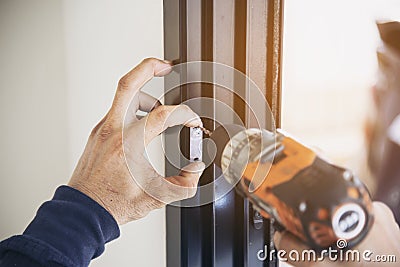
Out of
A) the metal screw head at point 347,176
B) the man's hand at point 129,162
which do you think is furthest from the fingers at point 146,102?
the metal screw head at point 347,176

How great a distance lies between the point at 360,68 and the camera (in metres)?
0.61

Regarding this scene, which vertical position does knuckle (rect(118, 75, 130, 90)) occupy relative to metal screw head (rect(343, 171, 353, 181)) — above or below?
above

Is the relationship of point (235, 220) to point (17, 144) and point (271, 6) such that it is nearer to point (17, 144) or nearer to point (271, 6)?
point (271, 6)

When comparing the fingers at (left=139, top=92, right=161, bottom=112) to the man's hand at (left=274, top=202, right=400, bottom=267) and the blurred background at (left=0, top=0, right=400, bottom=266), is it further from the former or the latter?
the man's hand at (left=274, top=202, right=400, bottom=267)

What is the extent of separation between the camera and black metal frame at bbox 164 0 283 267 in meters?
0.56

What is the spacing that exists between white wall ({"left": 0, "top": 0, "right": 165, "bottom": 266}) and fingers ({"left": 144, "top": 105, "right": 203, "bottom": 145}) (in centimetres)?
9

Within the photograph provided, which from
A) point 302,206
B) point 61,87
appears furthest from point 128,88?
point 61,87

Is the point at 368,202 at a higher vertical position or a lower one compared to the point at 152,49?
lower

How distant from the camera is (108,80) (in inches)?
28.2

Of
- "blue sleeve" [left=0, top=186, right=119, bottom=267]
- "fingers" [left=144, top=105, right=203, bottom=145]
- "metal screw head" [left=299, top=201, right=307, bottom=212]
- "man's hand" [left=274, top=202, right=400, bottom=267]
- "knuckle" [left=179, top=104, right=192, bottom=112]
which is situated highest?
"knuckle" [left=179, top=104, right=192, bottom=112]

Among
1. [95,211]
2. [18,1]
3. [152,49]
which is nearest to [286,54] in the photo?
[152,49]

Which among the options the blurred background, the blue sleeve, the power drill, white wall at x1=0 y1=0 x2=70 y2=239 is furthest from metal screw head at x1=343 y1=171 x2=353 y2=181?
white wall at x1=0 y1=0 x2=70 y2=239

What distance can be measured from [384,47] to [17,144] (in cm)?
72

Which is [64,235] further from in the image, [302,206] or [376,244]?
[376,244]
